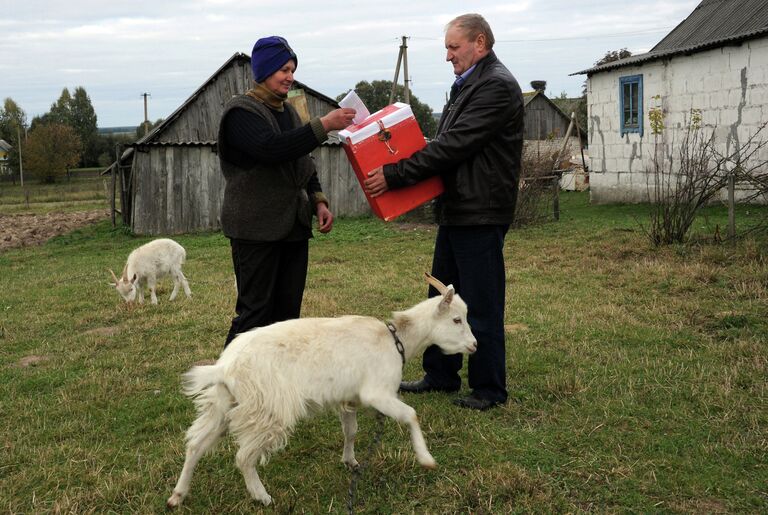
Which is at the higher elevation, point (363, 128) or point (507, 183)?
point (363, 128)

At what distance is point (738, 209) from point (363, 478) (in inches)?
570

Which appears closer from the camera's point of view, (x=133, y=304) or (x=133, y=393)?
(x=133, y=393)

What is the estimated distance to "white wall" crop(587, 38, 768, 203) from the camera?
53.0ft

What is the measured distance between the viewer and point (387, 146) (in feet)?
14.9

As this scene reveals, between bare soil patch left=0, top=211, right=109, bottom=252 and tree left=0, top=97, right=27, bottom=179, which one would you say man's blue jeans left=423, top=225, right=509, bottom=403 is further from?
tree left=0, top=97, right=27, bottom=179

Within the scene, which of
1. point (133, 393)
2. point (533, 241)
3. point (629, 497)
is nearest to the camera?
point (629, 497)

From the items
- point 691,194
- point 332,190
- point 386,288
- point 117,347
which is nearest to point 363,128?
point 117,347

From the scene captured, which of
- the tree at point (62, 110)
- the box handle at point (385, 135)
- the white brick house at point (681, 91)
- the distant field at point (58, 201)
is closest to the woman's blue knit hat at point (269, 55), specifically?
the box handle at point (385, 135)

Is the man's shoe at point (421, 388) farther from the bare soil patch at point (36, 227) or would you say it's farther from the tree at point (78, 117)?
the tree at point (78, 117)

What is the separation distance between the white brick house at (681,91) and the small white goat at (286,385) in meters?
13.7

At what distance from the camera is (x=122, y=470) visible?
13.7 feet

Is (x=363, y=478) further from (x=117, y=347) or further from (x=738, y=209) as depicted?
(x=738, y=209)

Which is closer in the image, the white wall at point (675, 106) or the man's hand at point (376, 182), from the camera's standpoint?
the man's hand at point (376, 182)

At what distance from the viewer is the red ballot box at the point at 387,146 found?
4.47 m
